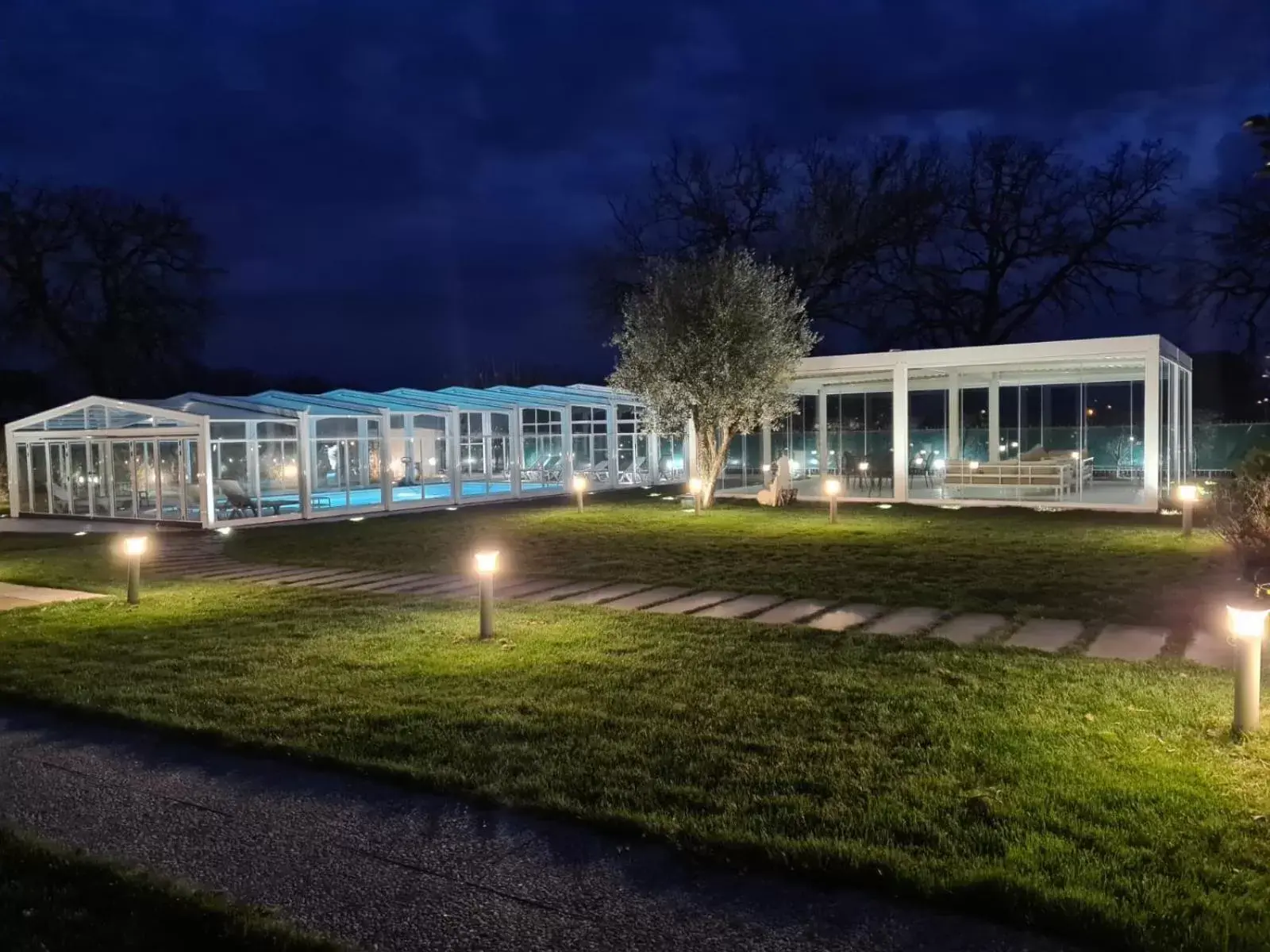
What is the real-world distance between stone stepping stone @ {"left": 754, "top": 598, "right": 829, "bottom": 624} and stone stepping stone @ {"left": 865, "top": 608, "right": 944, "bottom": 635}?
57 centimetres

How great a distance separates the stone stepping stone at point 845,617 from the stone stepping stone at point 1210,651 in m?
2.17

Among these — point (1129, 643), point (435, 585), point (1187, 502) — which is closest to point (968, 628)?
point (1129, 643)

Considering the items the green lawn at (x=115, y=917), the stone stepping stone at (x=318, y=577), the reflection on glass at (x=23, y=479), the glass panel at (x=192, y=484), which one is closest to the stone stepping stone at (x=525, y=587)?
the stone stepping stone at (x=318, y=577)

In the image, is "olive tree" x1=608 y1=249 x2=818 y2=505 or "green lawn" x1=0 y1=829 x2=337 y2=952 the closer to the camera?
"green lawn" x1=0 y1=829 x2=337 y2=952

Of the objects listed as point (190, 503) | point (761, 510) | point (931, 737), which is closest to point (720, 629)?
point (931, 737)

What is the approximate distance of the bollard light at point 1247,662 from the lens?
14.7 ft

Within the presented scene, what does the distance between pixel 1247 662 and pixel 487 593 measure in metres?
4.56

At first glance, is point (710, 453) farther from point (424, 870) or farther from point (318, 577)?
point (424, 870)

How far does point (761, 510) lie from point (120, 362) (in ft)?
82.4

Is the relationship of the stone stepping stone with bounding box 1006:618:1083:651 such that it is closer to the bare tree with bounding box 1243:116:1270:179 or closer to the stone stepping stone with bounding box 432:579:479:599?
the bare tree with bounding box 1243:116:1270:179

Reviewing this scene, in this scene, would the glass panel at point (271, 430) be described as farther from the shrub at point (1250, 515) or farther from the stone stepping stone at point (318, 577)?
the shrub at point (1250, 515)

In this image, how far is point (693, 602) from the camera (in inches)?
334

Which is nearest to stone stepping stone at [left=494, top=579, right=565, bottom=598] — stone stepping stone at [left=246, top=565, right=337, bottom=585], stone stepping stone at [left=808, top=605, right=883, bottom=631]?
stone stepping stone at [left=246, top=565, right=337, bottom=585]

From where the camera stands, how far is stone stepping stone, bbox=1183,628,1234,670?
19.8ft
